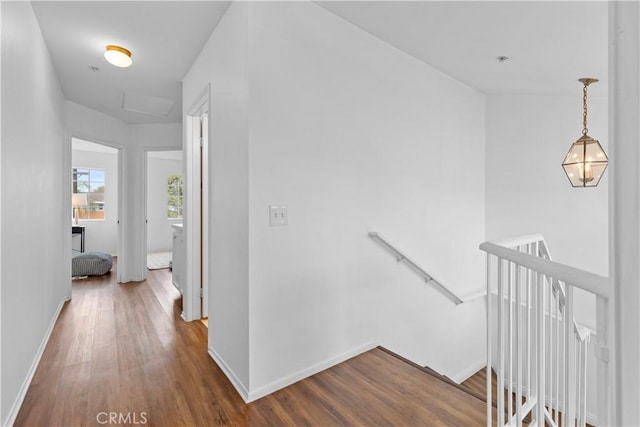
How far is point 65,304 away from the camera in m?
3.63

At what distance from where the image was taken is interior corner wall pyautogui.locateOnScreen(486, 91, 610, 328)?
11.3 feet

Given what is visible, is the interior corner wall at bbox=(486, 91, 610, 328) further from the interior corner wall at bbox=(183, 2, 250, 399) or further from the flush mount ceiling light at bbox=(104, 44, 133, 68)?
the flush mount ceiling light at bbox=(104, 44, 133, 68)

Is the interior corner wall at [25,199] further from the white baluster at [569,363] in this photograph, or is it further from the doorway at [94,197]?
the doorway at [94,197]

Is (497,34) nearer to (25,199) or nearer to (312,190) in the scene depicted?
(312,190)

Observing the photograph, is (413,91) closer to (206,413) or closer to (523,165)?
(523,165)

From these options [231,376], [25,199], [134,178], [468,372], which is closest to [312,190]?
[231,376]

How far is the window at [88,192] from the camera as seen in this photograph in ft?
21.8

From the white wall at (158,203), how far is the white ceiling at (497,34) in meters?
6.42

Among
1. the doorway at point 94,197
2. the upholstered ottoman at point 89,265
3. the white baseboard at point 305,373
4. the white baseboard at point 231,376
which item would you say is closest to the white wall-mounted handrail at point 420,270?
the white baseboard at point 305,373

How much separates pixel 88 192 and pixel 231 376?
6575 mm

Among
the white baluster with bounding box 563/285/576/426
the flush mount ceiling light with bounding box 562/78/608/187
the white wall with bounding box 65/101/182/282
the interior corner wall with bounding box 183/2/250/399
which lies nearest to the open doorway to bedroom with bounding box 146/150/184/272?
the white wall with bounding box 65/101/182/282

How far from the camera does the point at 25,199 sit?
78.1 inches

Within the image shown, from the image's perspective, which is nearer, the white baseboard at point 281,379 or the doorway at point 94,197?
the white baseboard at point 281,379

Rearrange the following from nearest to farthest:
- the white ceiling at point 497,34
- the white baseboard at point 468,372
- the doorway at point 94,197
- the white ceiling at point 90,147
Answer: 1. the white ceiling at point 497,34
2. the white baseboard at point 468,372
3. the white ceiling at point 90,147
4. the doorway at point 94,197
